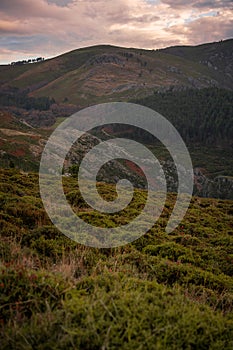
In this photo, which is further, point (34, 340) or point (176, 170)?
point (176, 170)

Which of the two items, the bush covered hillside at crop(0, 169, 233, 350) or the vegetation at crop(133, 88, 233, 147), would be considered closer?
the bush covered hillside at crop(0, 169, 233, 350)

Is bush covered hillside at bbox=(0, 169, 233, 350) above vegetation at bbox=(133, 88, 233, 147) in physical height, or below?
below

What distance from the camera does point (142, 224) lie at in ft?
46.8

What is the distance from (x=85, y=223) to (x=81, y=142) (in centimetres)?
7433

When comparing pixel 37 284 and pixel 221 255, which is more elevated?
pixel 37 284

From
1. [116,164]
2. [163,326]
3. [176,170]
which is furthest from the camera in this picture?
[176,170]

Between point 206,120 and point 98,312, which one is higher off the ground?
point 206,120

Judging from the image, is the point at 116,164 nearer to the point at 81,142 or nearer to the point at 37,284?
the point at 81,142

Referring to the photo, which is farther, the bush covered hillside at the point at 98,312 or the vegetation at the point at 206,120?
the vegetation at the point at 206,120

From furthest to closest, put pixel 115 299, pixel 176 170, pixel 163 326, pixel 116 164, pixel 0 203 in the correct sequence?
1. pixel 176 170
2. pixel 116 164
3. pixel 0 203
4. pixel 115 299
5. pixel 163 326

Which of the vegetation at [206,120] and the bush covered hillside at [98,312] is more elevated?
the vegetation at [206,120]

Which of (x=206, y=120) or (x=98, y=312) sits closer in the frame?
(x=98, y=312)

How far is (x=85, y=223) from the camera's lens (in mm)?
12195

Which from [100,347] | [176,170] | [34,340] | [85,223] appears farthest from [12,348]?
[176,170]
